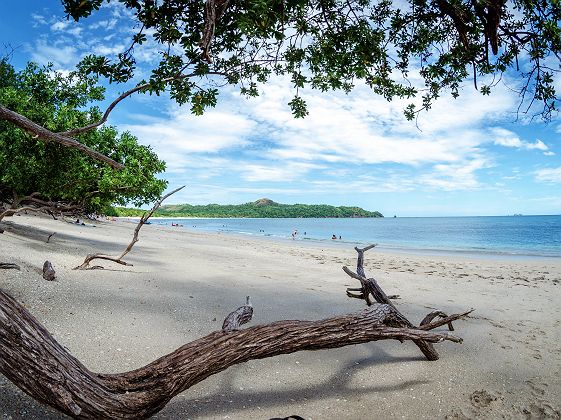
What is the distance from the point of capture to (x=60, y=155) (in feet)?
46.1

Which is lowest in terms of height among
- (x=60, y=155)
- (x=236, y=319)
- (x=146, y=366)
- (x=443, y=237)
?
(x=443, y=237)

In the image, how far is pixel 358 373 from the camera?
15.3 feet

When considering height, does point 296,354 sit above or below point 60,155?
below

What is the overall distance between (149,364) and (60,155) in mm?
13442

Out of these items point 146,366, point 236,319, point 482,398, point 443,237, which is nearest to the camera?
point 146,366

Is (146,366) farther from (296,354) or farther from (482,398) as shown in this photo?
(482,398)

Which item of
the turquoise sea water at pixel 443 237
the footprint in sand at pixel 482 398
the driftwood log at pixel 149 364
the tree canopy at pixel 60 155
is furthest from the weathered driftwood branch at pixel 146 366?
the turquoise sea water at pixel 443 237

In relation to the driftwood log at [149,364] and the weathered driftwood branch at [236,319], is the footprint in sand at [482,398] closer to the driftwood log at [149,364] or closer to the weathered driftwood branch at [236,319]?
the driftwood log at [149,364]

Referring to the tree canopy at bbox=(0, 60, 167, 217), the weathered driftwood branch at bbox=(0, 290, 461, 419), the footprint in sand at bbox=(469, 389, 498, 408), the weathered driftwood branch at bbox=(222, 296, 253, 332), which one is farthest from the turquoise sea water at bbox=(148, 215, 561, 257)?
the weathered driftwood branch at bbox=(222, 296, 253, 332)

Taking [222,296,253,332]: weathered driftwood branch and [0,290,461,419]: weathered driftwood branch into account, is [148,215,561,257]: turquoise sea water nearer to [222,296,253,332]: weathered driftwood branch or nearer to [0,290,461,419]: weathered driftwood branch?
[0,290,461,419]: weathered driftwood branch

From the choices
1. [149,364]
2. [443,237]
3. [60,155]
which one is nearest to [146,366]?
[149,364]

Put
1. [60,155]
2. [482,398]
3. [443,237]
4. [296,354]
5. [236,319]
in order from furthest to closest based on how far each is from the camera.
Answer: [443,237], [60,155], [296,354], [482,398], [236,319]

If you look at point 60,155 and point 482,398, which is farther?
point 60,155

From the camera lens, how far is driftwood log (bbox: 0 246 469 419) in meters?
2.58
